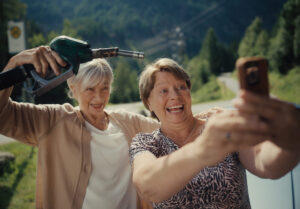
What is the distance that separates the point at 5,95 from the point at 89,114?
0.72 metres

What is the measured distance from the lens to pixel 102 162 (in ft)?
6.89

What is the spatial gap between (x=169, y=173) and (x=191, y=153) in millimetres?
146

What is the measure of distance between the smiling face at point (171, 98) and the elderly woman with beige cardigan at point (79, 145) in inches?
22.5

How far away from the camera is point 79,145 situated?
6.71 feet

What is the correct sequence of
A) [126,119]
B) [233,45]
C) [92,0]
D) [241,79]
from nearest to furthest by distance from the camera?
[241,79] → [126,119] → [233,45] → [92,0]

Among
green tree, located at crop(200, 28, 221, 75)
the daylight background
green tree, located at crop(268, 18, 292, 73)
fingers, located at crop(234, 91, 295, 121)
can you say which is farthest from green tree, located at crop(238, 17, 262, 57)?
fingers, located at crop(234, 91, 295, 121)

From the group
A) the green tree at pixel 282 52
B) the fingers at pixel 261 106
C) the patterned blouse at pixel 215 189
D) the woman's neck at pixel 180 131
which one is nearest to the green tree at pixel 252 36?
the green tree at pixel 282 52

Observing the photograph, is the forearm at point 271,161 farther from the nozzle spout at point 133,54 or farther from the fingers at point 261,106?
the nozzle spout at point 133,54

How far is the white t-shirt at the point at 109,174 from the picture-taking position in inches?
80.0

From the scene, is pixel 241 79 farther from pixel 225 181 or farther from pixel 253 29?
pixel 253 29

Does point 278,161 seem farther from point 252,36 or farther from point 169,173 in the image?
point 252,36

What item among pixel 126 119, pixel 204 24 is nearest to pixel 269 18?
pixel 204 24

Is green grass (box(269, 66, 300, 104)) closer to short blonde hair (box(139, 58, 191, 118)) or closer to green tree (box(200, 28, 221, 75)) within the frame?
short blonde hair (box(139, 58, 191, 118))

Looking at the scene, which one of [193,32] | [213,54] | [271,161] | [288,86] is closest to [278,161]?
[271,161]
